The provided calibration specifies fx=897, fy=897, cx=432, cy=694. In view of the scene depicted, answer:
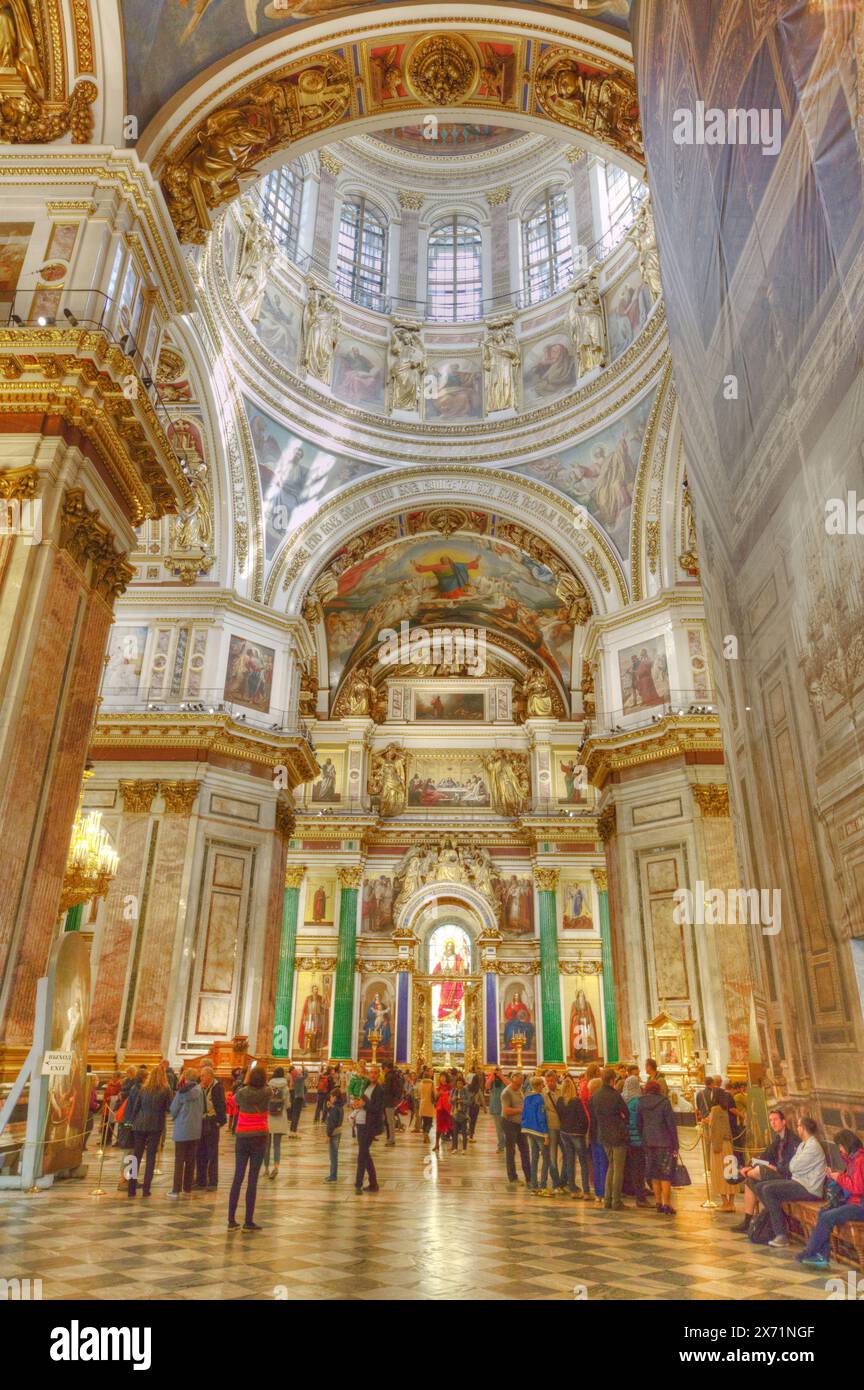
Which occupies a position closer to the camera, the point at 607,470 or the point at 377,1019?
the point at 607,470

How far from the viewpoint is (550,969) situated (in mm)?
25375

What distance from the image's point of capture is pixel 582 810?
2680cm

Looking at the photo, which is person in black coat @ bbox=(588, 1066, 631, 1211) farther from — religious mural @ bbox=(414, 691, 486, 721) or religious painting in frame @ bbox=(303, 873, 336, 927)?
religious mural @ bbox=(414, 691, 486, 721)

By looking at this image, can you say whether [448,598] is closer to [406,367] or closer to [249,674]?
[406,367]

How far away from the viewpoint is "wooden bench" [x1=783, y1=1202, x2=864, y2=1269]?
4445mm

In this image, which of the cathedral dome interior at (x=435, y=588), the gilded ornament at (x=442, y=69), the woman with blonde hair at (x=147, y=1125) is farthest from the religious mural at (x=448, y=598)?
the woman with blonde hair at (x=147, y=1125)

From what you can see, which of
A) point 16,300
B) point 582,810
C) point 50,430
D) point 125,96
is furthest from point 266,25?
point 582,810

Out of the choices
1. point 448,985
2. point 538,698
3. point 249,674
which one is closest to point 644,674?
point 249,674

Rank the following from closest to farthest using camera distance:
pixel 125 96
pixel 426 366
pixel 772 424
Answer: pixel 772 424 < pixel 125 96 < pixel 426 366

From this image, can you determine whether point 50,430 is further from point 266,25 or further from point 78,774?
point 266,25

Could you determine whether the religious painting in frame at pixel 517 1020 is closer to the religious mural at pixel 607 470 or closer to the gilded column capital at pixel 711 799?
the gilded column capital at pixel 711 799

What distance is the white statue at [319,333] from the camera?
68.1 ft

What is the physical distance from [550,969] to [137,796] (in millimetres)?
13769
